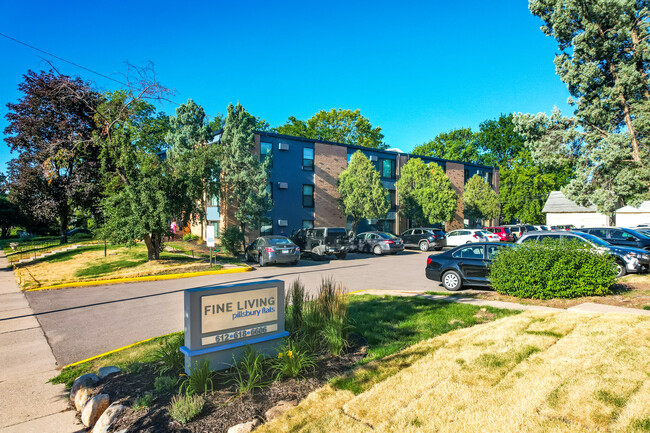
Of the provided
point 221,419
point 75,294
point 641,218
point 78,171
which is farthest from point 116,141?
point 641,218

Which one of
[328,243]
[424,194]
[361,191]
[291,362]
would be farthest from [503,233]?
[291,362]

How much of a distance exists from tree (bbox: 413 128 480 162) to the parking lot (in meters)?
54.6

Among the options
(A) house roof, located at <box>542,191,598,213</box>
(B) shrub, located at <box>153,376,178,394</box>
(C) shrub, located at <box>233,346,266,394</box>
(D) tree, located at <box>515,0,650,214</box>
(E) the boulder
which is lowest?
(E) the boulder

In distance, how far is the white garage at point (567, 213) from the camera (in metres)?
48.3

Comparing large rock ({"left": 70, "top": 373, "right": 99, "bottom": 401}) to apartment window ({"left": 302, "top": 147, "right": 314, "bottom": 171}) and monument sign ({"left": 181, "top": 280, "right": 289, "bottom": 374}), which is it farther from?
apartment window ({"left": 302, "top": 147, "right": 314, "bottom": 171})

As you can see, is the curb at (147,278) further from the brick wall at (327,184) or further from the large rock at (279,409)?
the brick wall at (327,184)

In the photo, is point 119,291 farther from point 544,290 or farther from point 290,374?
point 544,290

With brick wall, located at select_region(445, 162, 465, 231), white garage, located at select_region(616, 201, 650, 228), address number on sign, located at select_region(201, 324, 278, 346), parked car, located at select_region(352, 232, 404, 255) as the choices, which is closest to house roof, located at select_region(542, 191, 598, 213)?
white garage, located at select_region(616, 201, 650, 228)

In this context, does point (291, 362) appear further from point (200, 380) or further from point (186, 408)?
point (186, 408)

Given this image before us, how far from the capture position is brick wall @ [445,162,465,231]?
44188 millimetres

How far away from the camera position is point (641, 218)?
45.3 metres

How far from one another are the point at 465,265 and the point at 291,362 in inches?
311

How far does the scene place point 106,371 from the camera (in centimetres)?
540

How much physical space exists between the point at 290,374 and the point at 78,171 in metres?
30.4
